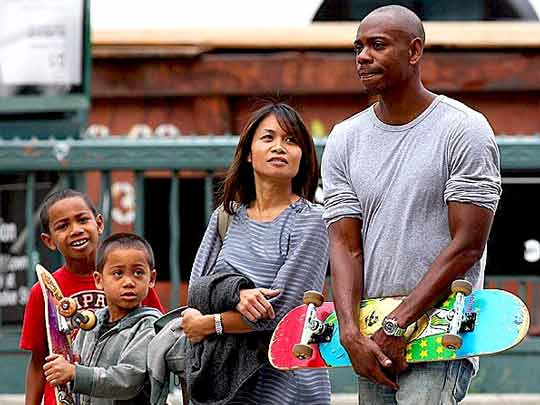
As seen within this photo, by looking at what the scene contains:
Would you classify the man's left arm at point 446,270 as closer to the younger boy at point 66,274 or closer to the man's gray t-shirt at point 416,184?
the man's gray t-shirt at point 416,184

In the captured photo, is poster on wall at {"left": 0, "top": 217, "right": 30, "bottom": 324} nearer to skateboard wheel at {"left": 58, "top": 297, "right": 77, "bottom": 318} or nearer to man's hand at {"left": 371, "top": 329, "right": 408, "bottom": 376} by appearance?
skateboard wheel at {"left": 58, "top": 297, "right": 77, "bottom": 318}

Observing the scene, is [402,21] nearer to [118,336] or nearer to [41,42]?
[118,336]

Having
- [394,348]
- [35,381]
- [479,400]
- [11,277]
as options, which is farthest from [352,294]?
[11,277]

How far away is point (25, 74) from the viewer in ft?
24.0

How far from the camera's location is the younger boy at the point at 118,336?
444 cm

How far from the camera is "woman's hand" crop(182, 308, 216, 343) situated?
433 centimetres

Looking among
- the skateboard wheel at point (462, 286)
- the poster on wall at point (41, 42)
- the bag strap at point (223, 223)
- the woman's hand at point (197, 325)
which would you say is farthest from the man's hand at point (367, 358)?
the poster on wall at point (41, 42)

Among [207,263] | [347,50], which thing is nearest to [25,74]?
[347,50]

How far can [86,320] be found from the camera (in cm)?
453

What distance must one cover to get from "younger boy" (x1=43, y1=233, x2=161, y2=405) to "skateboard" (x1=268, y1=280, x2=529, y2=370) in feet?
1.95

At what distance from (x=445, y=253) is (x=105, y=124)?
4884 mm

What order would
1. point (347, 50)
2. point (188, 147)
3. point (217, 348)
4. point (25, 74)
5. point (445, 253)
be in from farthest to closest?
point (347, 50) → point (25, 74) → point (188, 147) → point (217, 348) → point (445, 253)

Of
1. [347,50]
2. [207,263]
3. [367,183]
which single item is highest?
[347,50]

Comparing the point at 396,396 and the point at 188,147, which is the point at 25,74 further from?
the point at 396,396
